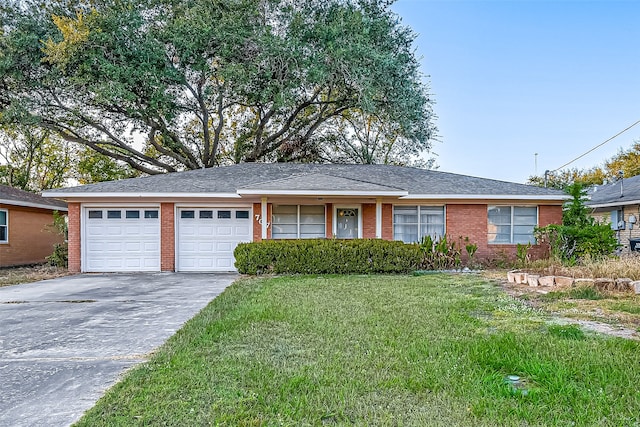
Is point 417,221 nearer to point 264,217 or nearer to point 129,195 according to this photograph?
point 264,217

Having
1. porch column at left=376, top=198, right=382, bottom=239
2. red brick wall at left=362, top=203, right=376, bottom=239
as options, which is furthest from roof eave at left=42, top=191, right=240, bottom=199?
porch column at left=376, top=198, right=382, bottom=239

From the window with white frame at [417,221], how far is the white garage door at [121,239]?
781 cm

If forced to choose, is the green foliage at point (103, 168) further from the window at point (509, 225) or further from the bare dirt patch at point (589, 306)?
the bare dirt patch at point (589, 306)

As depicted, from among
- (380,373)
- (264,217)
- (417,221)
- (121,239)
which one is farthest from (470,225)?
(121,239)

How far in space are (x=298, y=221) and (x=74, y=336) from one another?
29.5 ft

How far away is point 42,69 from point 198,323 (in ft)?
56.5

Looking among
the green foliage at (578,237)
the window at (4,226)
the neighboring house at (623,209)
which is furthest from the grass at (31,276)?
the neighboring house at (623,209)

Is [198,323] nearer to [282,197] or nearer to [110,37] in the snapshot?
[282,197]

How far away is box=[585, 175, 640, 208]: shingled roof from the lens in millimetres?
17109

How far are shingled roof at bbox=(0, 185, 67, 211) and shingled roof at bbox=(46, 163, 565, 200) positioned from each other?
3415 millimetres

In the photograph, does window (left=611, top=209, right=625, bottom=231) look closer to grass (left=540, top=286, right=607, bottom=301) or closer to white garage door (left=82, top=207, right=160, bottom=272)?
grass (left=540, top=286, right=607, bottom=301)

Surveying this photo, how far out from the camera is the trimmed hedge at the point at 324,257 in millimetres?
11359

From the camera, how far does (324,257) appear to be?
11.4 metres

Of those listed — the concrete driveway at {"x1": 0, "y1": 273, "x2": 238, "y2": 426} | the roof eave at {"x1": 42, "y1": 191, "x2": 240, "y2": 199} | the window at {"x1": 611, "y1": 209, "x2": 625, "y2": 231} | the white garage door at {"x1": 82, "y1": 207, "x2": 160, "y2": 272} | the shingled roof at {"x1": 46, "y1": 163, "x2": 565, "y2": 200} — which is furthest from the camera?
the window at {"x1": 611, "y1": 209, "x2": 625, "y2": 231}
